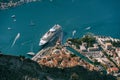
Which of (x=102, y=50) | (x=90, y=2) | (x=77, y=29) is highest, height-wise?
(x=90, y=2)

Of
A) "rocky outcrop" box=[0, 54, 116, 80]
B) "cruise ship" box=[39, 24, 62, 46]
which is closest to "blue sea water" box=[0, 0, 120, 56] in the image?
"cruise ship" box=[39, 24, 62, 46]

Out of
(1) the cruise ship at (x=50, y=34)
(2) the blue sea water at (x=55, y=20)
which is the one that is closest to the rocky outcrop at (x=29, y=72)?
(2) the blue sea water at (x=55, y=20)

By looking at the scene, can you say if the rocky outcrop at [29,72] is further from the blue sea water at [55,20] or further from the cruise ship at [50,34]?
the cruise ship at [50,34]

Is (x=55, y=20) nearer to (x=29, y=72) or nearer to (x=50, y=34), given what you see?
(x=50, y=34)

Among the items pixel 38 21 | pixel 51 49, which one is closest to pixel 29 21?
pixel 38 21

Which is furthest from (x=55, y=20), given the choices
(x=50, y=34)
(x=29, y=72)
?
(x=29, y=72)

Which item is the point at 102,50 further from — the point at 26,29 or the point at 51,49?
the point at 26,29

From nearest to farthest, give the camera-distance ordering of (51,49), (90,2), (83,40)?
(51,49) < (83,40) < (90,2)
